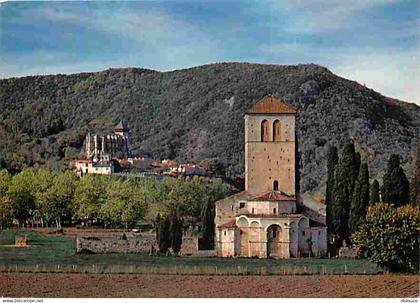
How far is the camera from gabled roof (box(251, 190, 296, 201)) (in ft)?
36.1

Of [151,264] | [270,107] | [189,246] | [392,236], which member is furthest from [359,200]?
[151,264]

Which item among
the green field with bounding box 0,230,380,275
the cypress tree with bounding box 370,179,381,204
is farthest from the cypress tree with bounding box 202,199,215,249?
the cypress tree with bounding box 370,179,381,204

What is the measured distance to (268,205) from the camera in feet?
36.1

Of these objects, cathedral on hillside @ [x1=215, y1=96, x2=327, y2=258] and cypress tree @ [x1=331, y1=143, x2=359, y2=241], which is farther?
cypress tree @ [x1=331, y1=143, x2=359, y2=241]

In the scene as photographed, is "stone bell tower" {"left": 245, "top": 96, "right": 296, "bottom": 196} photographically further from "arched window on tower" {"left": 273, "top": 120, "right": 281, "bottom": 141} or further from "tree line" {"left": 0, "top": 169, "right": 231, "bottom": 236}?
"tree line" {"left": 0, "top": 169, "right": 231, "bottom": 236}

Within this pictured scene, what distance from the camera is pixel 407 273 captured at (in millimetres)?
10812

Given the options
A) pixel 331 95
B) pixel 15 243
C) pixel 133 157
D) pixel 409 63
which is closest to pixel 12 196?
pixel 15 243

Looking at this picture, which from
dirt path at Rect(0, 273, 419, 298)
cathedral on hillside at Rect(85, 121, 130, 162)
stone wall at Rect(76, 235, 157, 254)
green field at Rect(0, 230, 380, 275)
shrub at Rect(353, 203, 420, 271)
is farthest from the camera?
cathedral on hillside at Rect(85, 121, 130, 162)

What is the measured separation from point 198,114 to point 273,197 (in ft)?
3.74

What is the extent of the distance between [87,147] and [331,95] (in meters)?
2.43

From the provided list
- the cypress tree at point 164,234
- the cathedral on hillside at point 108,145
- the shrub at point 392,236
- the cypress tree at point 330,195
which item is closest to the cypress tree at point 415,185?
the shrub at point 392,236

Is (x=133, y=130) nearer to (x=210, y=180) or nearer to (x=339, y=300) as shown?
(x=210, y=180)

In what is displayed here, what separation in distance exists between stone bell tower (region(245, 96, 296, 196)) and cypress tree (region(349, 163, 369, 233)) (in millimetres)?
600

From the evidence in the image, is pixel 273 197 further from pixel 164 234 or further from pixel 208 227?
pixel 164 234
